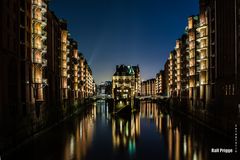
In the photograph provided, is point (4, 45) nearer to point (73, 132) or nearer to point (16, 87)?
point (16, 87)

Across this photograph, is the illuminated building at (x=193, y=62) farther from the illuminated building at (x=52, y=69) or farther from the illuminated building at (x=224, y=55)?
the illuminated building at (x=52, y=69)

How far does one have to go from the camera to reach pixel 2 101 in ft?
152

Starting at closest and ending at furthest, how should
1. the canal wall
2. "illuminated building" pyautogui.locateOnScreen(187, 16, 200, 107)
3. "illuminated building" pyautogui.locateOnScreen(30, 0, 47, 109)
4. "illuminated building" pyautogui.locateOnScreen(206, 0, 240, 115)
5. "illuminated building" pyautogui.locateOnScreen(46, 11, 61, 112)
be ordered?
the canal wall
"illuminated building" pyautogui.locateOnScreen(206, 0, 240, 115)
"illuminated building" pyautogui.locateOnScreen(30, 0, 47, 109)
"illuminated building" pyautogui.locateOnScreen(46, 11, 61, 112)
"illuminated building" pyautogui.locateOnScreen(187, 16, 200, 107)

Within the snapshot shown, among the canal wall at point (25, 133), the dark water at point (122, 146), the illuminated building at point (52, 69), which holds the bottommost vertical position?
the dark water at point (122, 146)

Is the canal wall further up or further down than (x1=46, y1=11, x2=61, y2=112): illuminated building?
further down

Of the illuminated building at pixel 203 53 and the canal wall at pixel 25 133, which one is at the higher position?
the illuminated building at pixel 203 53

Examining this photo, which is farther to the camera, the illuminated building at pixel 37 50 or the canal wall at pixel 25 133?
the illuminated building at pixel 37 50

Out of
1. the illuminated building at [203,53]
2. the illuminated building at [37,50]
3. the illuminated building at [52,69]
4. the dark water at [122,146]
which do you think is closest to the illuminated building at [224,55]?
the illuminated building at [203,53]

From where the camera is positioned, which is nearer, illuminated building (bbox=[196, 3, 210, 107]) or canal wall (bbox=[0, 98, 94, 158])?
canal wall (bbox=[0, 98, 94, 158])

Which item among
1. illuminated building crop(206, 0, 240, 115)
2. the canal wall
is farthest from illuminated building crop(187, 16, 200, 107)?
the canal wall

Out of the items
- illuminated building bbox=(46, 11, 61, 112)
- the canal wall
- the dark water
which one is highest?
illuminated building bbox=(46, 11, 61, 112)

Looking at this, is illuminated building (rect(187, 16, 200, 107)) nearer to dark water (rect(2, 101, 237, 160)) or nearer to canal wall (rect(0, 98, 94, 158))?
dark water (rect(2, 101, 237, 160))

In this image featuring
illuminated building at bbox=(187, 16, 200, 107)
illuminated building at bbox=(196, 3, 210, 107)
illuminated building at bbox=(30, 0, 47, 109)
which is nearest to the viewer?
illuminated building at bbox=(30, 0, 47, 109)

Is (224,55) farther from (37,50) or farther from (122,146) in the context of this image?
(37,50)
